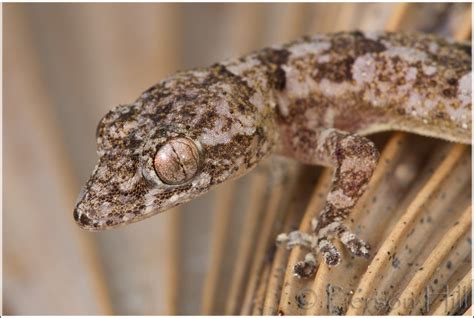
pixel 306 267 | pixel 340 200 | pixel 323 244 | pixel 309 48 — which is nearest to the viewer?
pixel 306 267

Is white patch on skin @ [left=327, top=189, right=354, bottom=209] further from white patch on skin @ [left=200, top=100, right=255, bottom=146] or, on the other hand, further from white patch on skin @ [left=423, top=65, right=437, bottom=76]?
white patch on skin @ [left=423, top=65, right=437, bottom=76]

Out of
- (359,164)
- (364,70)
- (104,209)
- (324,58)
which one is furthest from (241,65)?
(104,209)

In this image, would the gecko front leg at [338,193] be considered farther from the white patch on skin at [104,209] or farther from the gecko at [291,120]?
the white patch on skin at [104,209]

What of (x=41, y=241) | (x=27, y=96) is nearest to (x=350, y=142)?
(x=41, y=241)

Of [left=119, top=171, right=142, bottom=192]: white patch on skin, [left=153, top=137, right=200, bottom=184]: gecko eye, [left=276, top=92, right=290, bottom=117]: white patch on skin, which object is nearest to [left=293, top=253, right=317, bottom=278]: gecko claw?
[left=153, top=137, right=200, bottom=184]: gecko eye

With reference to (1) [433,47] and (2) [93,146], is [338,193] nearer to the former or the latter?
(1) [433,47]

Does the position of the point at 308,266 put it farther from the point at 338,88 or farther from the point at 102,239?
the point at 102,239
